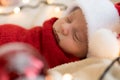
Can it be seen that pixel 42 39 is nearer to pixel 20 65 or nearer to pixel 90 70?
pixel 90 70

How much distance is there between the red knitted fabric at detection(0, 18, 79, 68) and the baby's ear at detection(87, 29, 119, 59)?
151 millimetres

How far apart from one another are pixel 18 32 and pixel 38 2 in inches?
10.7

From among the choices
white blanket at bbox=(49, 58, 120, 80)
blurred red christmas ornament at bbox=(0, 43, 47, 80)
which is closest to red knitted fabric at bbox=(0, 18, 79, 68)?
white blanket at bbox=(49, 58, 120, 80)

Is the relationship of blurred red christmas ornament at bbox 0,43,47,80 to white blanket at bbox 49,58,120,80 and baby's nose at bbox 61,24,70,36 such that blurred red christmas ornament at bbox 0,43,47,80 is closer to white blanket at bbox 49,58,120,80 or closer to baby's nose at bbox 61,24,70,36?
white blanket at bbox 49,58,120,80

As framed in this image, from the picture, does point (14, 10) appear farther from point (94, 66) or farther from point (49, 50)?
point (94, 66)

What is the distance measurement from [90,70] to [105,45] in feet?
0.26

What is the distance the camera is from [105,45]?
25.1 inches

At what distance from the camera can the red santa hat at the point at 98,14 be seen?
31.6 inches

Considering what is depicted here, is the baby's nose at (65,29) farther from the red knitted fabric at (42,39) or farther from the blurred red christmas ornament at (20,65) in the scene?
the blurred red christmas ornament at (20,65)

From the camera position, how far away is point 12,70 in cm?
38

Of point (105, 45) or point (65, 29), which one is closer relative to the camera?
point (105, 45)

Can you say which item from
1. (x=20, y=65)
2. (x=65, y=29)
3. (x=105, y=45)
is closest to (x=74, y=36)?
(x=65, y=29)

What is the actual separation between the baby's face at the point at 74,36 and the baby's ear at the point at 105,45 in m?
0.13

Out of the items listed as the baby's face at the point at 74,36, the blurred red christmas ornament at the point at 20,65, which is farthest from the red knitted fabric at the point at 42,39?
the blurred red christmas ornament at the point at 20,65
